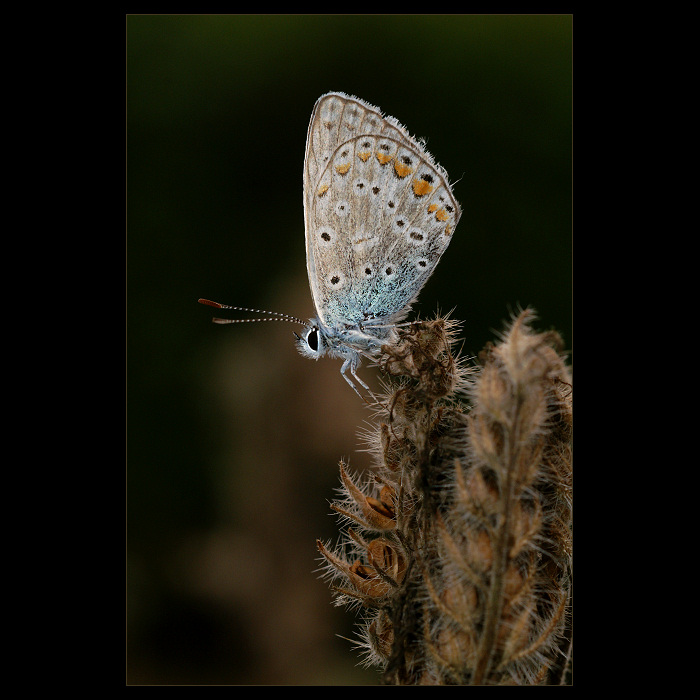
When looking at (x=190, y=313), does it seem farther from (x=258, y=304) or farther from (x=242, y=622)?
(x=242, y=622)

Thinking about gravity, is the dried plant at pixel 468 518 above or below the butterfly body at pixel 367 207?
below

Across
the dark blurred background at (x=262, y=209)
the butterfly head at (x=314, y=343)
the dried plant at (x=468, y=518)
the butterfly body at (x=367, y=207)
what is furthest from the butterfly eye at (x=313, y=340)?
the dried plant at (x=468, y=518)

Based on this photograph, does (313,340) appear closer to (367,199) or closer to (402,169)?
(367,199)

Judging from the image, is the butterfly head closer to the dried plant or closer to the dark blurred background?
the dark blurred background

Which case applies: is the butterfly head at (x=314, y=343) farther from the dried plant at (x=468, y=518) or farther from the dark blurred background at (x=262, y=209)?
the dried plant at (x=468, y=518)

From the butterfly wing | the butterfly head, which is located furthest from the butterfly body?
the butterfly head

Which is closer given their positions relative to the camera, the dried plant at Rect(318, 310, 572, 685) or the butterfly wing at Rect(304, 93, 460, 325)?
the dried plant at Rect(318, 310, 572, 685)
